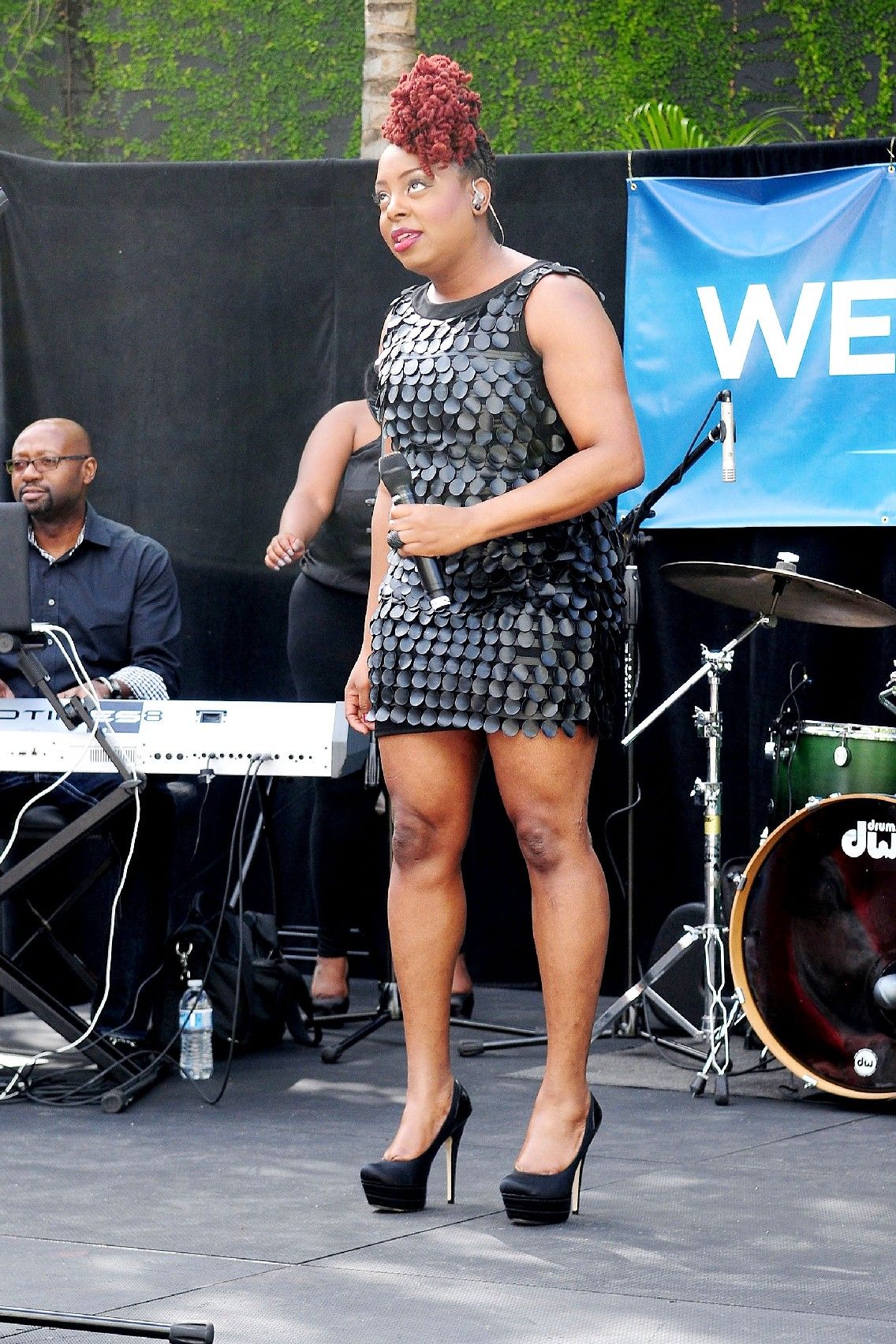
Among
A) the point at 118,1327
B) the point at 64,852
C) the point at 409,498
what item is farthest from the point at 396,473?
the point at 64,852

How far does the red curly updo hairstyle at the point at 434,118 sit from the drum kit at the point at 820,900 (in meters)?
1.55

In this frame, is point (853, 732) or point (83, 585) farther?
point (83, 585)

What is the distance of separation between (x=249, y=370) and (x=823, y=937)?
111 inches

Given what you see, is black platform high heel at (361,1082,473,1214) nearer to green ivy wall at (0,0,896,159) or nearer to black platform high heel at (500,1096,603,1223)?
black platform high heel at (500,1096,603,1223)

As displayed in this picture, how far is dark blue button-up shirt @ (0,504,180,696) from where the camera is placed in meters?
4.91

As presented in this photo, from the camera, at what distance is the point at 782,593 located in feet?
14.3

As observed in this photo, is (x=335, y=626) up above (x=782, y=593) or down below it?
below

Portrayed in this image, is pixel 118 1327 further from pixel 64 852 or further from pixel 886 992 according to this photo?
pixel 886 992

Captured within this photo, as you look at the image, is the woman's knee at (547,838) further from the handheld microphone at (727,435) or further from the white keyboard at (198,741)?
the handheld microphone at (727,435)

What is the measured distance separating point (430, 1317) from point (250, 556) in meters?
3.94

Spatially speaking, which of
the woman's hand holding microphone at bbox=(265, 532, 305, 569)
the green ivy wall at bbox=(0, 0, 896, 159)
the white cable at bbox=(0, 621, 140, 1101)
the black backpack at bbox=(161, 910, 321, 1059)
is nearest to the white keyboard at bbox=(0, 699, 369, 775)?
the white cable at bbox=(0, 621, 140, 1101)

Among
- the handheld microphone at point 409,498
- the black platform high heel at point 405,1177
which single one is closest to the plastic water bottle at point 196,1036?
the black platform high heel at point 405,1177

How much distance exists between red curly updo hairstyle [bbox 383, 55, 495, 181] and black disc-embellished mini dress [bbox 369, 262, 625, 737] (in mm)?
232

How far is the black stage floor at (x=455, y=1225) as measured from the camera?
2.46m
